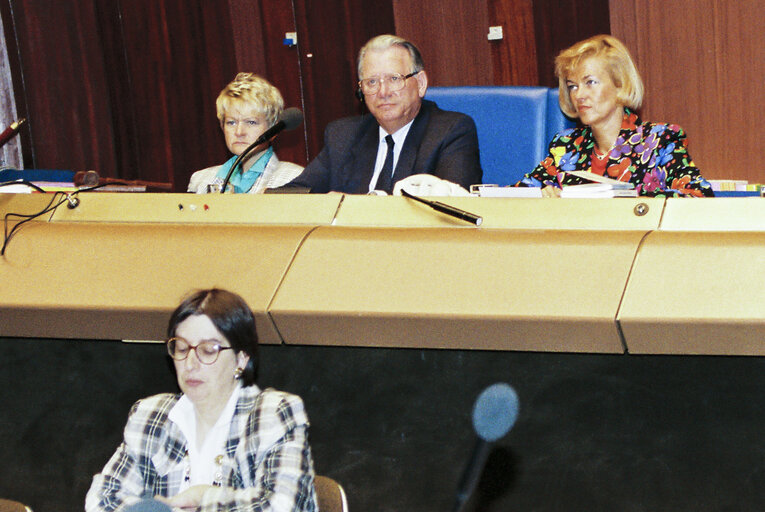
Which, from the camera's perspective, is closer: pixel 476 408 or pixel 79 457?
pixel 476 408

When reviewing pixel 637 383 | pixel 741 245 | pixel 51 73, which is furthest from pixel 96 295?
pixel 51 73

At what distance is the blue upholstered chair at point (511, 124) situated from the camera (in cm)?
243

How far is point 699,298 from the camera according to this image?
4.50 ft

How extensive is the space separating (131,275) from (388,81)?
3.56 ft

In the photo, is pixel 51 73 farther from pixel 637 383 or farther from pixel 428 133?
pixel 637 383

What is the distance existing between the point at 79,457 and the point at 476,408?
2.69 feet

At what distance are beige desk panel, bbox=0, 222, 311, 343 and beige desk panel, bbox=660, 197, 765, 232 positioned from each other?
664 mm

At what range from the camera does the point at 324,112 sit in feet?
13.6

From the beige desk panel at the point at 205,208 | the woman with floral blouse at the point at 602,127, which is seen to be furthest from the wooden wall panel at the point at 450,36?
the beige desk panel at the point at 205,208

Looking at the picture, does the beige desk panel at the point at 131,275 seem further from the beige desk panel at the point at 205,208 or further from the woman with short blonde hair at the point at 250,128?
the woman with short blonde hair at the point at 250,128

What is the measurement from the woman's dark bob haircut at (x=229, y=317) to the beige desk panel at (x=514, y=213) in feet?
1.02

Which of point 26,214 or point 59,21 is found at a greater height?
point 59,21

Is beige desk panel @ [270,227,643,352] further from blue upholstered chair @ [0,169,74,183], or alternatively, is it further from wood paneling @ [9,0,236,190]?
wood paneling @ [9,0,236,190]

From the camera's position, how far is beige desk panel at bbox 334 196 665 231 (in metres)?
1.60
